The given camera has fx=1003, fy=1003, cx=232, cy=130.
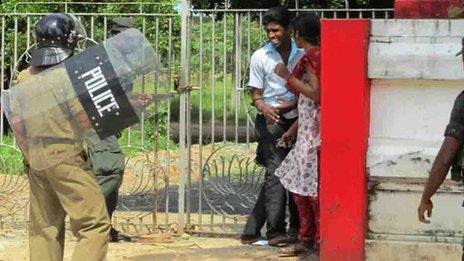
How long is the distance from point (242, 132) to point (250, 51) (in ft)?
2.10

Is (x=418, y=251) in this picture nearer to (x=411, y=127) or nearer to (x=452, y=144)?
(x=411, y=127)

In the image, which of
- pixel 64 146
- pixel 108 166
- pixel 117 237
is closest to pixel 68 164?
pixel 64 146

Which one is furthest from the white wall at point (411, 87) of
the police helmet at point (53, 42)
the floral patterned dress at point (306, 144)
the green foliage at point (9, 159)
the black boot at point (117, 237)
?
the green foliage at point (9, 159)

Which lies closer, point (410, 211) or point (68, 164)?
point (410, 211)

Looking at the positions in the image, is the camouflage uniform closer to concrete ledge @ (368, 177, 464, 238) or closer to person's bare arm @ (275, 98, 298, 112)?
concrete ledge @ (368, 177, 464, 238)

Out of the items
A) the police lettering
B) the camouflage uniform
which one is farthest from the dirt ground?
the police lettering

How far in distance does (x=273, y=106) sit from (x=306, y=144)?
619 mm

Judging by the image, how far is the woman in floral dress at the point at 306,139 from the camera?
6551mm

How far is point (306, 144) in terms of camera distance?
6.68 m

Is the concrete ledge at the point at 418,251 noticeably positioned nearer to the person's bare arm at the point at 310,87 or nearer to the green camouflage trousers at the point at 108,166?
the person's bare arm at the point at 310,87

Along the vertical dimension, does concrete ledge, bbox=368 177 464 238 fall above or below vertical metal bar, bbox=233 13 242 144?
below

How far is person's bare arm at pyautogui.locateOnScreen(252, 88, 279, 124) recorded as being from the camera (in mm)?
7125

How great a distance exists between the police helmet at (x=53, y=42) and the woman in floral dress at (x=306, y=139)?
63.2 inches

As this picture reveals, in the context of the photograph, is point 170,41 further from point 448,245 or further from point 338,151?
point 448,245
